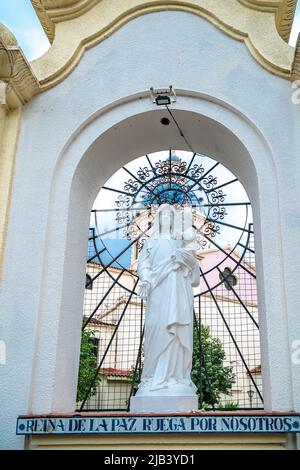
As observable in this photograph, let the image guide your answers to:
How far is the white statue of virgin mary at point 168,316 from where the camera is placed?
177 inches

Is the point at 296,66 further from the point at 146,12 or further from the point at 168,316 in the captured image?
the point at 168,316

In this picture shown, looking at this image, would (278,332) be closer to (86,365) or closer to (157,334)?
(157,334)

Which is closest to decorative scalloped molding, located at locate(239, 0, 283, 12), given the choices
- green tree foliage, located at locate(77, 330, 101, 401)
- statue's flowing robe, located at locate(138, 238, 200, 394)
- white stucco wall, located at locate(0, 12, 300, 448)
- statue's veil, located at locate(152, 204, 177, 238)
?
white stucco wall, located at locate(0, 12, 300, 448)

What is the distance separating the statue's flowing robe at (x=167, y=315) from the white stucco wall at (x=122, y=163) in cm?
72

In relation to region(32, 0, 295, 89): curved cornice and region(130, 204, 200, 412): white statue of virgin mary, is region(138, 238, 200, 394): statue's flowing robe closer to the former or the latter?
region(130, 204, 200, 412): white statue of virgin mary

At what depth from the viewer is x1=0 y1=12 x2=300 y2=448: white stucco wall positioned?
186 inches

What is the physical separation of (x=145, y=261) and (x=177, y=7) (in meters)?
3.20

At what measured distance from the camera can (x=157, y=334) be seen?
482cm

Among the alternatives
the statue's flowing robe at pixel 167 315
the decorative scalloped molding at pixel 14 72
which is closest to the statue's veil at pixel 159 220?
the statue's flowing robe at pixel 167 315

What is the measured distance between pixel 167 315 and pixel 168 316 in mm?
22

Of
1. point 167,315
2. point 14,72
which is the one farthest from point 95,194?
point 167,315

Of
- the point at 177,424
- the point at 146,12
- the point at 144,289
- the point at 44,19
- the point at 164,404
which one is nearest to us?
the point at 177,424

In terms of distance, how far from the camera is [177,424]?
411 cm
